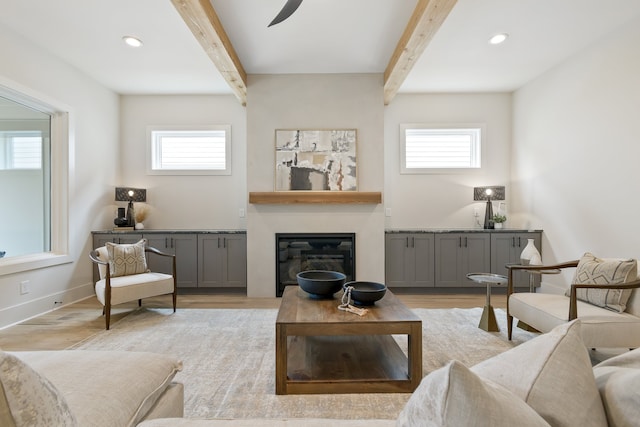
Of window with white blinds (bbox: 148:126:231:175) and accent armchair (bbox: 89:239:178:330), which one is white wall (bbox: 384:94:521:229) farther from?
accent armchair (bbox: 89:239:178:330)

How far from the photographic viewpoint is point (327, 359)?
2.31m

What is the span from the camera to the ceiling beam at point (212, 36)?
2592 mm

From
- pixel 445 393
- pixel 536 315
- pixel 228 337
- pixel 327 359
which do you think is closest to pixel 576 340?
pixel 445 393

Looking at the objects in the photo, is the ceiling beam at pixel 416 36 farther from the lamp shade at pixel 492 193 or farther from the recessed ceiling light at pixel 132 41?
the recessed ceiling light at pixel 132 41

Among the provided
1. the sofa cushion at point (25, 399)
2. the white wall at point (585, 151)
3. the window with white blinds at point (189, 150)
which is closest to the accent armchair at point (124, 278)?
the window with white blinds at point (189, 150)

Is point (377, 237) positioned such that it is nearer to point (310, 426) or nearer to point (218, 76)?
point (218, 76)

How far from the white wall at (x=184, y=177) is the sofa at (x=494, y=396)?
4.13m

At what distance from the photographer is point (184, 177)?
5.05 meters

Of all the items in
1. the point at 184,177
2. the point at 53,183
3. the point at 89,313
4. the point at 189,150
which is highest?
the point at 189,150

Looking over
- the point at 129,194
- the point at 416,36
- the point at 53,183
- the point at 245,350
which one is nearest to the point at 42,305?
the point at 53,183

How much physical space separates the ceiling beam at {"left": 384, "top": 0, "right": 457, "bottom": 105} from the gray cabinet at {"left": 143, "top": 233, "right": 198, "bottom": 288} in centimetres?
327

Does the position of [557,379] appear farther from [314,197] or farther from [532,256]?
[314,197]

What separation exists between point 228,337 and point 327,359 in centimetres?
108

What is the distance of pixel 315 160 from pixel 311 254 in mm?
1248
